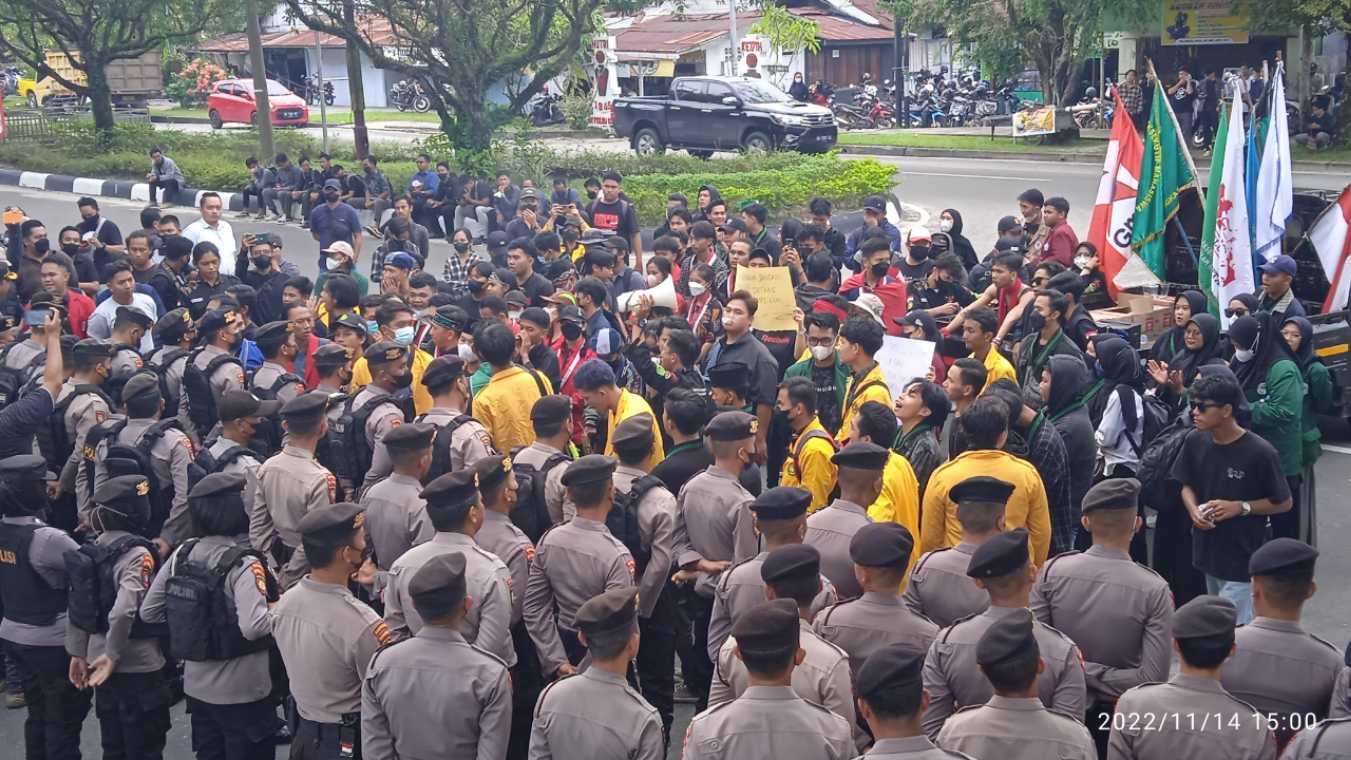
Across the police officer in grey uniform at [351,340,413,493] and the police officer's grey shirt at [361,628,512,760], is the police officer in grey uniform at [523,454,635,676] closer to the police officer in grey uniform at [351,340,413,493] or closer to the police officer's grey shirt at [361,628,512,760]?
the police officer's grey shirt at [361,628,512,760]

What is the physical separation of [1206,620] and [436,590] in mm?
2430

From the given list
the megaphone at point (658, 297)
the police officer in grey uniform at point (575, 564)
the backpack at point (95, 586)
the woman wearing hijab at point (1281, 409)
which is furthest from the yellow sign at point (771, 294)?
the backpack at point (95, 586)

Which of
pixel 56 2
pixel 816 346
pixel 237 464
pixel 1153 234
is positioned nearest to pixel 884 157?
pixel 56 2

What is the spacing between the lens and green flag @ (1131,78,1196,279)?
10.9m

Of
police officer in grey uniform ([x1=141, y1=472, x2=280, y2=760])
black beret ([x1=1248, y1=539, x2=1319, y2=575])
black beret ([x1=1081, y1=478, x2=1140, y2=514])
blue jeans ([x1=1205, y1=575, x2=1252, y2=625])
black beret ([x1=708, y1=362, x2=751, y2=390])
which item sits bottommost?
Answer: blue jeans ([x1=1205, y1=575, x2=1252, y2=625])

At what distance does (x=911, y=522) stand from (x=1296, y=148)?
23966 millimetres

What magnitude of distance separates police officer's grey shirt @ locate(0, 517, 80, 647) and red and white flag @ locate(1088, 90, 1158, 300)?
315 inches

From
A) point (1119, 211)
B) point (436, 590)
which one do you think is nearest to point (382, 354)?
point (436, 590)

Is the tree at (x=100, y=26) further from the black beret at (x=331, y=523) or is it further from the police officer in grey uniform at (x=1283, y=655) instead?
the police officer in grey uniform at (x=1283, y=655)


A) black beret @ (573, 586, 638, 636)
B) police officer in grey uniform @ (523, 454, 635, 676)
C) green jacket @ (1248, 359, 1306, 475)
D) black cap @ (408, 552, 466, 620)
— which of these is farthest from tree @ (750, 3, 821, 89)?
black beret @ (573, 586, 638, 636)

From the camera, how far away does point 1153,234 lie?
1091 centimetres

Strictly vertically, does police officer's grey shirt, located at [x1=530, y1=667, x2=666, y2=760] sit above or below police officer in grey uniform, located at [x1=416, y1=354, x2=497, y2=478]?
below

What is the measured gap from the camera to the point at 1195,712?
13.5 ft

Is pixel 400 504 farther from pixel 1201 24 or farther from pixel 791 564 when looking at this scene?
pixel 1201 24
